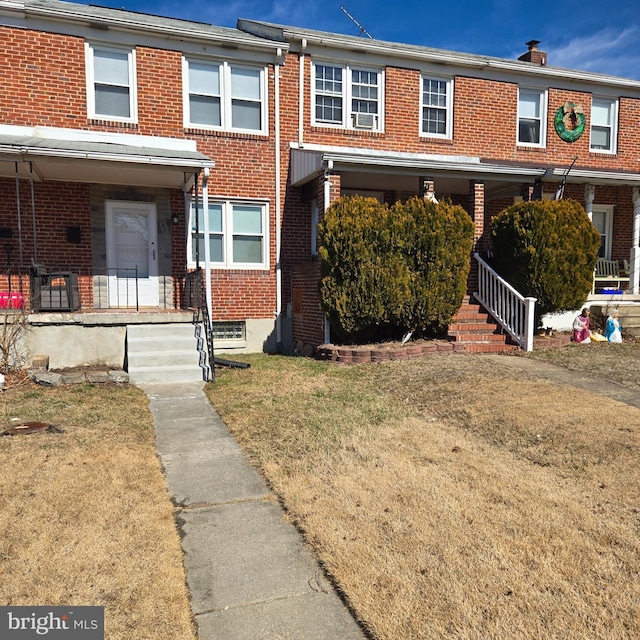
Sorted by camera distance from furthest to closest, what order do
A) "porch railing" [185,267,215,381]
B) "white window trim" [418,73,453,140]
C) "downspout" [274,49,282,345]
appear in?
"white window trim" [418,73,453,140] → "downspout" [274,49,282,345] → "porch railing" [185,267,215,381]

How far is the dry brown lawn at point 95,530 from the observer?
261 cm

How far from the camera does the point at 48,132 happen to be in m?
9.97

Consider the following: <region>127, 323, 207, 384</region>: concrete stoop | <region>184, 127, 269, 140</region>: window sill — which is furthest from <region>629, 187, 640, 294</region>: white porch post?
<region>127, 323, 207, 384</region>: concrete stoop

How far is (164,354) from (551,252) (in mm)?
7364

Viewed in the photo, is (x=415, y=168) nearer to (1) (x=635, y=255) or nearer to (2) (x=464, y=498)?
(1) (x=635, y=255)

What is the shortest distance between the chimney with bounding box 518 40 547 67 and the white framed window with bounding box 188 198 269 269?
909 centimetres

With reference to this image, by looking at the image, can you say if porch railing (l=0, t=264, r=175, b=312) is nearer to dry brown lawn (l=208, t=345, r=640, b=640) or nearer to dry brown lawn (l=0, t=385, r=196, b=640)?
dry brown lawn (l=208, t=345, r=640, b=640)

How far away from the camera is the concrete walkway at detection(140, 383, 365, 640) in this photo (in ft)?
8.17

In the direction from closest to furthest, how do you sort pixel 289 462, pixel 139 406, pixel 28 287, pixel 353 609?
pixel 353 609 → pixel 289 462 → pixel 139 406 → pixel 28 287

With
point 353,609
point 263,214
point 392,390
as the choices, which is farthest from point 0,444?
point 263,214

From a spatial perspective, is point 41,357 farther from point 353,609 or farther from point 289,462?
point 353,609

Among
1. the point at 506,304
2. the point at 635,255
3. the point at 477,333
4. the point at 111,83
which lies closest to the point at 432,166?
the point at 506,304

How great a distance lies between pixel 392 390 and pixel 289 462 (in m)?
3.03

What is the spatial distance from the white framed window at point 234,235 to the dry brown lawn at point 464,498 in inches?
197
